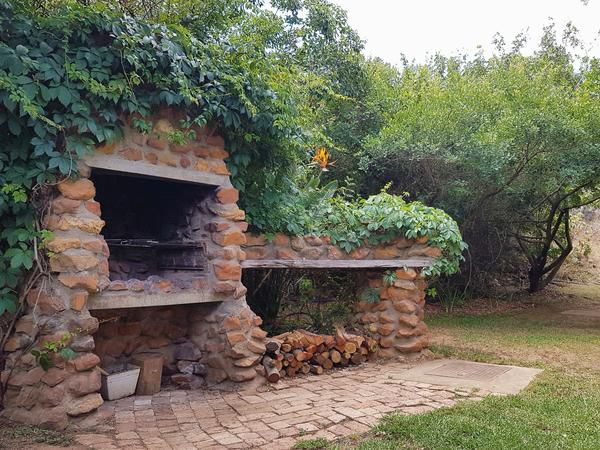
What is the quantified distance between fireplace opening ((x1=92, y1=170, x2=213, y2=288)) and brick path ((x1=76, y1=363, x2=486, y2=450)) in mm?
1176

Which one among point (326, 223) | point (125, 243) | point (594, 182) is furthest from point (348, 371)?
point (594, 182)

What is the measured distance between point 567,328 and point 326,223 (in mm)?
5017

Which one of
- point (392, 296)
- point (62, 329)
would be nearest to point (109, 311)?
point (62, 329)

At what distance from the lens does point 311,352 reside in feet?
16.8

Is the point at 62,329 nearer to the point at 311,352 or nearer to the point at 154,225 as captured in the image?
the point at 154,225

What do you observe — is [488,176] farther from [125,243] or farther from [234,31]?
[125,243]

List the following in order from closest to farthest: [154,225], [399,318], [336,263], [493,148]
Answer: [154,225], [336,263], [399,318], [493,148]

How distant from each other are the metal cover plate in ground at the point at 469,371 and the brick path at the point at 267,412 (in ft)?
1.67

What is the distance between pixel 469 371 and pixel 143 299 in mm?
3364

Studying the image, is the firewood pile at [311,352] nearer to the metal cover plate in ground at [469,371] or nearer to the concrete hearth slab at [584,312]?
the metal cover plate in ground at [469,371]

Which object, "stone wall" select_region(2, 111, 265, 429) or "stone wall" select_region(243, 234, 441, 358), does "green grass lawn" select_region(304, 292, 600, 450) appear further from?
"stone wall" select_region(2, 111, 265, 429)

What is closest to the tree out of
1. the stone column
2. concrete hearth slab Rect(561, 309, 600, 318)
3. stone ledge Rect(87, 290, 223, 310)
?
concrete hearth slab Rect(561, 309, 600, 318)

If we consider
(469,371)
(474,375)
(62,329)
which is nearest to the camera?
(62,329)

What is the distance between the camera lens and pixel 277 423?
352 cm
